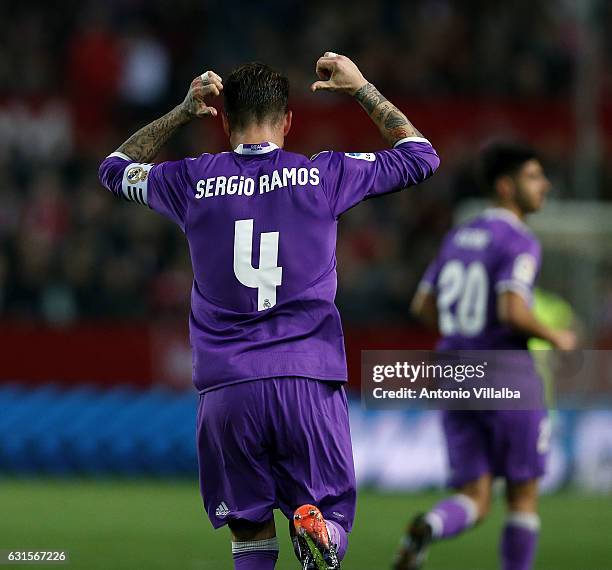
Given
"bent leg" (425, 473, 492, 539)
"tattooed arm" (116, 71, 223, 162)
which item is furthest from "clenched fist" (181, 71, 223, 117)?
"bent leg" (425, 473, 492, 539)

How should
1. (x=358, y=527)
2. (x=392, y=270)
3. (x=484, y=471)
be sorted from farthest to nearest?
(x=392, y=270)
(x=358, y=527)
(x=484, y=471)

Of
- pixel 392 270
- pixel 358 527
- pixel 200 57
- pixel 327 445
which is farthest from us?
pixel 200 57

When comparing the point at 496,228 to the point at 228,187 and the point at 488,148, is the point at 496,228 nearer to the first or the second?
the point at 488,148

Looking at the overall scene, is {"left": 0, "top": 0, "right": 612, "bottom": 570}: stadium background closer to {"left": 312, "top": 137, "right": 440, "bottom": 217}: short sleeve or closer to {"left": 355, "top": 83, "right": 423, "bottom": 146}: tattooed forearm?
{"left": 355, "top": 83, "right": 423, "bottom": 146}: tattooed forearm

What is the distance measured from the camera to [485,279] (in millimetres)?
7520

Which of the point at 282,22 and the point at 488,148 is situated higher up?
the point at 282,22

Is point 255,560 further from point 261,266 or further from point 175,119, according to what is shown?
point 175,119

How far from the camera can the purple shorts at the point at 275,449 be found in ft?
17.0

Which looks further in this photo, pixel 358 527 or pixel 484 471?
pixel 358 527

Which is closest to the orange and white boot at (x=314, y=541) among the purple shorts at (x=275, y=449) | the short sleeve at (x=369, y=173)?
the purple shorts at (x=275, y=449)

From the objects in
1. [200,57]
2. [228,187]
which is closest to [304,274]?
[228,187]

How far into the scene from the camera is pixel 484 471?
Result: 24.5ft

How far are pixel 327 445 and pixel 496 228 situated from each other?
2656 mm

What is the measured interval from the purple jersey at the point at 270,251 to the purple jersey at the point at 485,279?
214 centimetres
